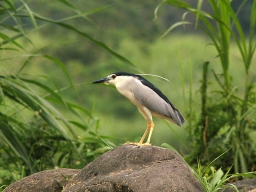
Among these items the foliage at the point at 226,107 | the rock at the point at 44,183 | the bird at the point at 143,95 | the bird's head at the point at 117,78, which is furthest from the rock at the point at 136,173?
the foliage at the point at 226,107

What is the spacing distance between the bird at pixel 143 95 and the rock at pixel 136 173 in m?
0.25

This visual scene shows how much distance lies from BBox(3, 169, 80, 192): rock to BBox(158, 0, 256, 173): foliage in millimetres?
1360

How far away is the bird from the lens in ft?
9.98

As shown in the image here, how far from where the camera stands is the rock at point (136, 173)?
2.50m

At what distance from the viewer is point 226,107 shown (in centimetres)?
410

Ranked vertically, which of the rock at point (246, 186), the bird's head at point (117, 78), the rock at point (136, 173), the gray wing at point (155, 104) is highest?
the bird's head at point (117, 78)

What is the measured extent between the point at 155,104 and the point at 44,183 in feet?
2.13

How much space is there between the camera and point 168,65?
935 cm

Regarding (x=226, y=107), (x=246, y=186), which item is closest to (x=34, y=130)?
(x=226, y=107)

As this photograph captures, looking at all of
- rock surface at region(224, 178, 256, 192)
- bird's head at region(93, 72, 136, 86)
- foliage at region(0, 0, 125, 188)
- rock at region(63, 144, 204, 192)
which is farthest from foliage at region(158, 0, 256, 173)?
rock at region(63, 144, 204, 192)

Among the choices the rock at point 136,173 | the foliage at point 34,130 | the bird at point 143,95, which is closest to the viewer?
the rock at point 136,173

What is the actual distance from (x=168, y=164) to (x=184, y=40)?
787cm

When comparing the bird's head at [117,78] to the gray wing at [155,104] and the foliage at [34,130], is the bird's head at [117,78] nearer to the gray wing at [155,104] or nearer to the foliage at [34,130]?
the gray wing at [155,104]

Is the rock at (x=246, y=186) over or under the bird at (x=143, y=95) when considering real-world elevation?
under
